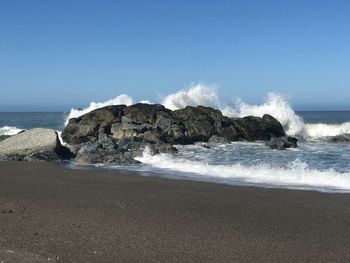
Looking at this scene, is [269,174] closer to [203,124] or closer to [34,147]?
[34,147]

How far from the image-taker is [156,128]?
23.7 meters

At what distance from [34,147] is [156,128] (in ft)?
24.0

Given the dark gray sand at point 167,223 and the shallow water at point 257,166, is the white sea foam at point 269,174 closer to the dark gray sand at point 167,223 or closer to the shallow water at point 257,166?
the shallow water at point 257,166

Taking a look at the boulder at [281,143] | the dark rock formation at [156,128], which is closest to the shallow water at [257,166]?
the boulder at [281,143]

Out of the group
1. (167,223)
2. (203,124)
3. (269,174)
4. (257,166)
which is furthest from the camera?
(203,124)

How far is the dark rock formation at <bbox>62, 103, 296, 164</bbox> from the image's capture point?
866 inches

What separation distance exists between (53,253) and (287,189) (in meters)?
6.45

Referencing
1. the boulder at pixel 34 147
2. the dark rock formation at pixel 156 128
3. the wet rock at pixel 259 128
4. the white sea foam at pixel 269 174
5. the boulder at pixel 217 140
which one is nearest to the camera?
the white sea foam at pixel 269 174

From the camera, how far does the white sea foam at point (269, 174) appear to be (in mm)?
11761

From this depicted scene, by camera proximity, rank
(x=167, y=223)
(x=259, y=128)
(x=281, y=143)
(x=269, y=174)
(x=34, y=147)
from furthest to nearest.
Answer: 1. (x=259, y=128)
2. (x=281, y=143)
3. (x=34, y=147)
4. (x=269, y=174)
5. (x=167, y=223)

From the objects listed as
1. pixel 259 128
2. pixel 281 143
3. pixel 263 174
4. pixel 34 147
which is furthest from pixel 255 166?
pixel 259 128

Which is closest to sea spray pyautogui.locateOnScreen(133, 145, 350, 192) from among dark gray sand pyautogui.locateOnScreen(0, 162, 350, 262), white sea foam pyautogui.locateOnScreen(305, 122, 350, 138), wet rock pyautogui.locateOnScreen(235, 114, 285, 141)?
dark gray sand pyautogui.locateOnScreen(0, 162, 350, 262)

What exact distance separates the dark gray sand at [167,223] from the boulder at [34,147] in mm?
5938

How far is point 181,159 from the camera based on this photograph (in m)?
17.2
